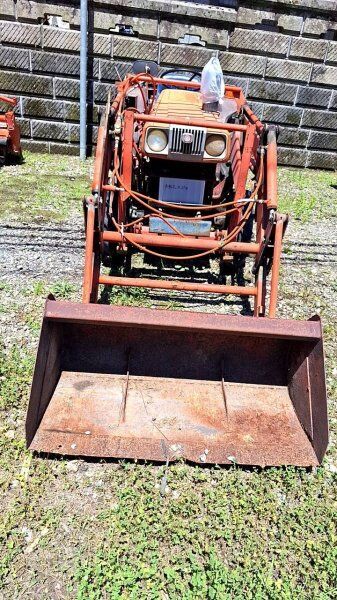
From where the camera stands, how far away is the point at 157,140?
4035 millimetres

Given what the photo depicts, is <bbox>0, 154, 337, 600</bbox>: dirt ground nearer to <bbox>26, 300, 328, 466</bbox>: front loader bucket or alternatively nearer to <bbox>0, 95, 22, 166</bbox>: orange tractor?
<bbox>26, 300, 328, 466</bbox>: front loader bucket

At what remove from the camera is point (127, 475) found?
8.52ft

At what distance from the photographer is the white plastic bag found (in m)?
4.52

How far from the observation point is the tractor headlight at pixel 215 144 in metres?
4.04

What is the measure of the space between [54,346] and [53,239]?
273 cm

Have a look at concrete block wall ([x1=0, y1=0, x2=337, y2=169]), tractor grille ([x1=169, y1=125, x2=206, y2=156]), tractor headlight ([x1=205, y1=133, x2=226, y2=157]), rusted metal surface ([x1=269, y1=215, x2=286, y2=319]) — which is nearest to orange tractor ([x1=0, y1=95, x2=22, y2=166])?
concrete block wall ([x1=0, y1=0, x2=337, y2=169])

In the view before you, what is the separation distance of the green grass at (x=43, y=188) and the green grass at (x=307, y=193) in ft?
9.56

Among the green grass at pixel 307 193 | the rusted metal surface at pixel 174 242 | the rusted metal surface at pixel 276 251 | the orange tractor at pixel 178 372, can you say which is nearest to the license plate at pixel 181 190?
the orange tractor at pixel 178 372

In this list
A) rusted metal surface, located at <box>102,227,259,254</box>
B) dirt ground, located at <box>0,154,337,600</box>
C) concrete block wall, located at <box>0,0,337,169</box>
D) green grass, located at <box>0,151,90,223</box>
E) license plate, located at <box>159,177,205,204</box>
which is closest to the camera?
dirt ground, located at <box>0,154,337,600</box>

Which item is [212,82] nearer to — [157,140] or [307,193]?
[157,140]

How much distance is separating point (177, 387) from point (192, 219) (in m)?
1.61

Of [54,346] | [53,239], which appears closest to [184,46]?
[53,239]

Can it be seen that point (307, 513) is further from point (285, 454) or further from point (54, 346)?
point (54, 346)

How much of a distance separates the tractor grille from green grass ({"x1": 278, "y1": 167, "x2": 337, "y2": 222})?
2993mm
